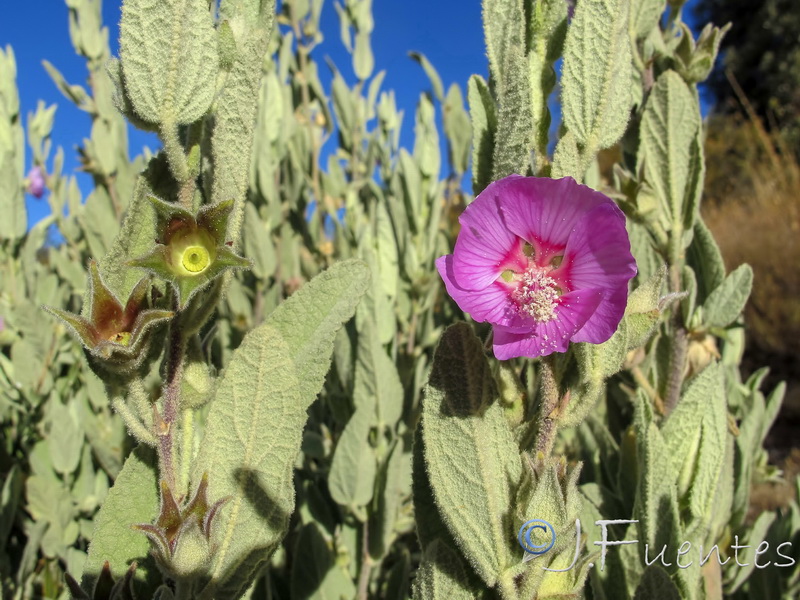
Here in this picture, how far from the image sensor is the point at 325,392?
1667 millimetres

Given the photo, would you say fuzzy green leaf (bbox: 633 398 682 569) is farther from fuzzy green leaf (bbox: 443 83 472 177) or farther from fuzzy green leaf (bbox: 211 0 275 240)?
fuzzy green leaf (bbox: 443 83 472 177)

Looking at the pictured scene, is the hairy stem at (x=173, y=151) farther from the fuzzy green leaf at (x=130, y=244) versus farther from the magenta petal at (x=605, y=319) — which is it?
the magenta petal at (x=605, y=319)

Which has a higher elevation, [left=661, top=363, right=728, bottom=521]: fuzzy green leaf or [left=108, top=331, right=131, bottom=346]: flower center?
[left=108, top=331, right=131, bottom=346]: flower center

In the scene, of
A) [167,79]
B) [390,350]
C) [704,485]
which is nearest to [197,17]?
[167,79]

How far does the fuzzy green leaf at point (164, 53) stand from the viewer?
724 millimetres

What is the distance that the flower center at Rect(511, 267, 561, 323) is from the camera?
715 mm

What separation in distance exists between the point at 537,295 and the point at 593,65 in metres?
0.28

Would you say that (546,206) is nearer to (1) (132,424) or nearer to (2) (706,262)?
(1) (132,424)

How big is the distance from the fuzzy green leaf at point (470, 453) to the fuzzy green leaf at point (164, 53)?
0.40 m

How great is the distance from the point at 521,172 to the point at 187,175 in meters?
0.39

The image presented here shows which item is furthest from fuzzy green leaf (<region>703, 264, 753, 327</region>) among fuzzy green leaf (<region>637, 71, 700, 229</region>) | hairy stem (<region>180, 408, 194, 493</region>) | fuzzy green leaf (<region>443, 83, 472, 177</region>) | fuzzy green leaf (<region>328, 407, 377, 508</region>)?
fuzzy green leaf (<region>443, 83, 472, 177</region>)

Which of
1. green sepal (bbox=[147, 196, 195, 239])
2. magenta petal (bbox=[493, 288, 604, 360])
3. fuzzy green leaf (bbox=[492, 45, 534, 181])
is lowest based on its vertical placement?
magenta petal (bbox=[493, 288, 604, 360])

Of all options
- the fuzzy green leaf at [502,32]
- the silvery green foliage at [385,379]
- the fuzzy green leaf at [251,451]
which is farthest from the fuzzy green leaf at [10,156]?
the fuzzy green leaf at [502,32]

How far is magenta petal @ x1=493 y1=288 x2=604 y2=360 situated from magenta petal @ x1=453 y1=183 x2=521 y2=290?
77mm
